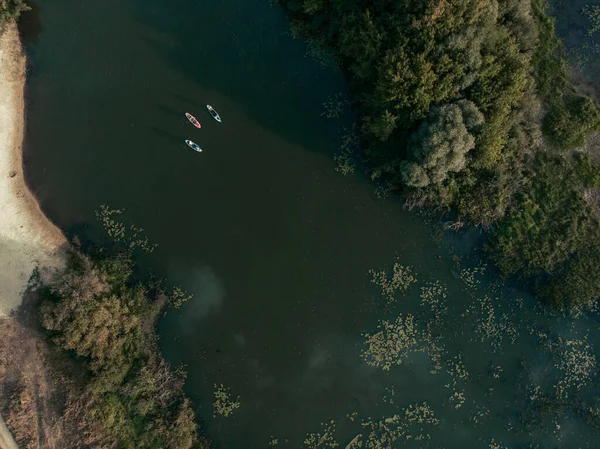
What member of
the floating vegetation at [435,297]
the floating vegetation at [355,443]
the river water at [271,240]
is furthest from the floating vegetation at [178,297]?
the floating vegetation at [435,297]

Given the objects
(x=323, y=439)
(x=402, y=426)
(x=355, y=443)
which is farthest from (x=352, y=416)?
(x=402, y=426)

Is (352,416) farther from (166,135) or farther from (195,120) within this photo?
(166,135)

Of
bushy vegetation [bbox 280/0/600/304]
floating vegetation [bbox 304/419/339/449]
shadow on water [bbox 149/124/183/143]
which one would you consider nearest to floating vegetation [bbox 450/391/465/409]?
floating vegetation [bbox 304/419/339/449]

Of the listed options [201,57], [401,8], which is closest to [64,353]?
[201,57]

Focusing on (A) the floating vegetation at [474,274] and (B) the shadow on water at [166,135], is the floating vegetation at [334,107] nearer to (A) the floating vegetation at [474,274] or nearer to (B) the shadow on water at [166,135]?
(B) the shadow on water at [166,135]

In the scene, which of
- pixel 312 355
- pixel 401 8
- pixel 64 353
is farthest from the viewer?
pixel 312 355

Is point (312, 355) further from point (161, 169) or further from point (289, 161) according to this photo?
point (161, 169)

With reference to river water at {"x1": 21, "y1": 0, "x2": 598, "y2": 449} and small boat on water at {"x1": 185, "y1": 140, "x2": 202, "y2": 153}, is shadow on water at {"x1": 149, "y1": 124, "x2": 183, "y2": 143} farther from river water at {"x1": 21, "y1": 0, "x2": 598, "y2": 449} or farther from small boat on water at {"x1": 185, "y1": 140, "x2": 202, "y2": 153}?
small boat on water at {"x1": 185, "y1": 140, "x2": 202, "y2": 153}
